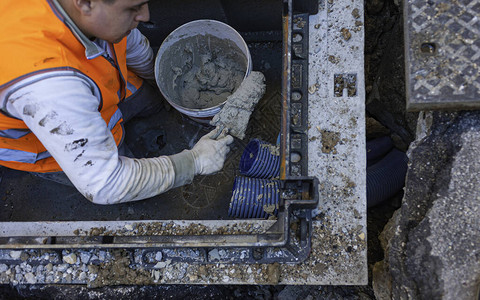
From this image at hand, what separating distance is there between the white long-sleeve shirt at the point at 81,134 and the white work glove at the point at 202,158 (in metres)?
0.13

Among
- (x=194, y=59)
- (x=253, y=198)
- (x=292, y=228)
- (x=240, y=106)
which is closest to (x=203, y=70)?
(x=194, y=59)

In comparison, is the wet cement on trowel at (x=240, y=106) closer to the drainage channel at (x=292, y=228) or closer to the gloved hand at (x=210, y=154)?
the gloved hand at (x=210, y=154)

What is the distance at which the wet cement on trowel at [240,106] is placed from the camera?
7.19ft

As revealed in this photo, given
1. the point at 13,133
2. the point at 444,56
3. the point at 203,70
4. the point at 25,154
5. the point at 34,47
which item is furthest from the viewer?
the point at 203,70

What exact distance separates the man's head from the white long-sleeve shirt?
0.11 m

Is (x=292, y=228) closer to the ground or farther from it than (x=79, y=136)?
closer to the ground

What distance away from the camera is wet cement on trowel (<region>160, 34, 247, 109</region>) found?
8.35 feet

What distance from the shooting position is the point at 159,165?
6.34 ft

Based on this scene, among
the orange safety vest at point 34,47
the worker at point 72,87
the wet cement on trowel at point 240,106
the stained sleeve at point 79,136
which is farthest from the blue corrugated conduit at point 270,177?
the orange safety vest at point 34,47

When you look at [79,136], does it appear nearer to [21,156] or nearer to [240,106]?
[21,156]

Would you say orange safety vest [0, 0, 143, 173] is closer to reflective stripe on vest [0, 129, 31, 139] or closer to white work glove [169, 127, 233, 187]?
reflective stripe on vest [0, 129, 31, 139]

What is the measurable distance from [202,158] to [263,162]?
1.22 ft

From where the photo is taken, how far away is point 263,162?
215cm

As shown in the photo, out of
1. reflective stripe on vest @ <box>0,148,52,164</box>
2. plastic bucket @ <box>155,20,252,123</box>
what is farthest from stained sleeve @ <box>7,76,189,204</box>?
plastic bucket @ <box>155,20,252,123</box>
